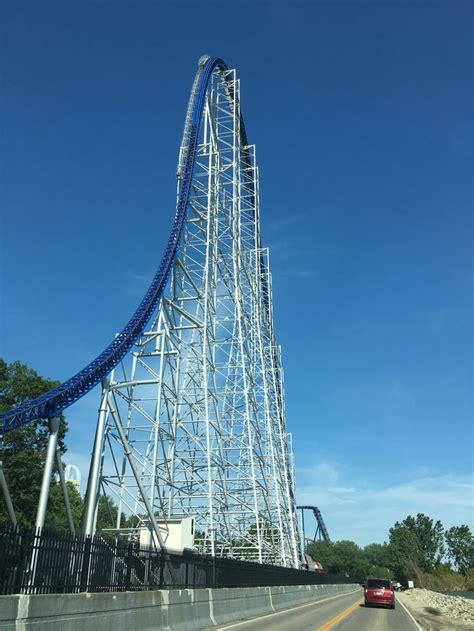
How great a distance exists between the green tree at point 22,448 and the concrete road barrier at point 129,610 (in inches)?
702

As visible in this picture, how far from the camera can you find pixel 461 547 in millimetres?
102562

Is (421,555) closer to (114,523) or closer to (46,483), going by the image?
(114,523)

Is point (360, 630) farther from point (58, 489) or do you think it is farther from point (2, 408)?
point (58, 489)

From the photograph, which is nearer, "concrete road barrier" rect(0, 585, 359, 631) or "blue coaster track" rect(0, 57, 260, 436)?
"concrete road barrier" rect(0, 585, 359, 631)

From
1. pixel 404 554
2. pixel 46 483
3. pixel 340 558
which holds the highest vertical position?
pixel 340 558

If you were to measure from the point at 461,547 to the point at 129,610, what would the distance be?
355 feet

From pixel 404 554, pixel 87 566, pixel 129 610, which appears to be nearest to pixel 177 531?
pixel 129 610

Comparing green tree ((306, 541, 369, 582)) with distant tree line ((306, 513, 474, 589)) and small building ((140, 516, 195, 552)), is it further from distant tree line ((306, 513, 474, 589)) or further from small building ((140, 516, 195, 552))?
small building ((140, 516, 195, 552))

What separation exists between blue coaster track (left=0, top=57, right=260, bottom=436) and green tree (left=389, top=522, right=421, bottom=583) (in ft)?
264

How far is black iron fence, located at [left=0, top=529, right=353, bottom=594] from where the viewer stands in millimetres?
7707

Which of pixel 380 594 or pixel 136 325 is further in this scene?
pixel 380 594

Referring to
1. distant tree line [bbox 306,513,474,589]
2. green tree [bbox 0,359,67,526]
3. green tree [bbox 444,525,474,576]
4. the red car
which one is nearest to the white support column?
green tree [bbox 0,359,67,526]

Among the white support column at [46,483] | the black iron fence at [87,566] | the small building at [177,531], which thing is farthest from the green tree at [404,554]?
the white support column at [46,483]

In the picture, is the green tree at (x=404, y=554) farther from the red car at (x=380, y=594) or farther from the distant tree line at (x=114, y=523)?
the red car at (x=380, y=594)
